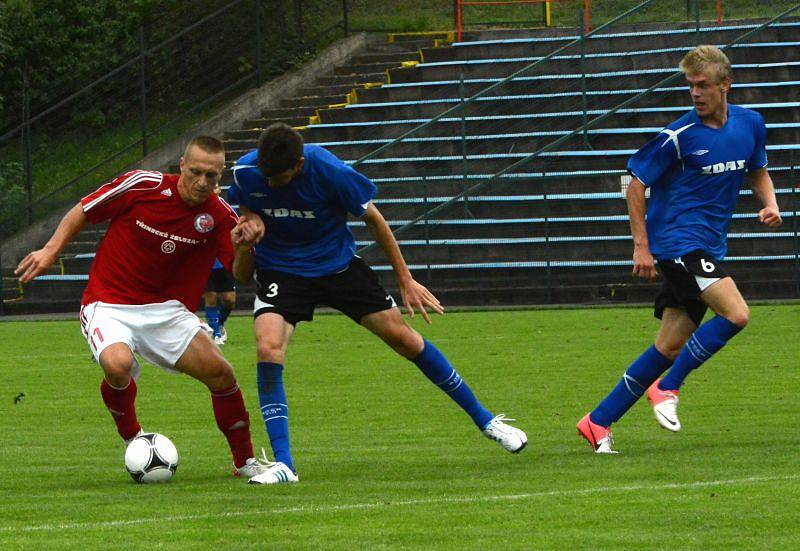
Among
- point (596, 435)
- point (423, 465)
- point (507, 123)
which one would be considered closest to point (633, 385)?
point (596, 435)

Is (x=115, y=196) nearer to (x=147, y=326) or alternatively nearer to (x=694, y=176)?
(x=147, y=326)

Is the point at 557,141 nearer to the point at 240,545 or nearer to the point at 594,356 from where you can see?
the point at 594,356

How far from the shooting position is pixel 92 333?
754cm

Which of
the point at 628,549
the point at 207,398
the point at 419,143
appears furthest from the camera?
the point at 419,143

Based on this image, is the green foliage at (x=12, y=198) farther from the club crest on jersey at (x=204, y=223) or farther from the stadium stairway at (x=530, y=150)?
the club crest on jersey at (x=204, y=223)

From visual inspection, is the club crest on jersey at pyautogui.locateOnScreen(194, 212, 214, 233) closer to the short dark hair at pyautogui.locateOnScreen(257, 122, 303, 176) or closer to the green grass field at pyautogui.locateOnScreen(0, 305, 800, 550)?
the short dark hair at pyautogui.locateOnScreen(257, 122, 303, 176)

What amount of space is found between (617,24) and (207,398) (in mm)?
18461

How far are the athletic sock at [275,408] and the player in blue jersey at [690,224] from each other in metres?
1.64

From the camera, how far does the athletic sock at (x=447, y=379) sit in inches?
311

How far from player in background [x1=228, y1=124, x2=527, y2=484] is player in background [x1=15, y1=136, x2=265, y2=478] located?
23 cm

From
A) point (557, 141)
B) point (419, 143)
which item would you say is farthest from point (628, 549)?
point (419, 143)

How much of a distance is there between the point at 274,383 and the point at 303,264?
631mm

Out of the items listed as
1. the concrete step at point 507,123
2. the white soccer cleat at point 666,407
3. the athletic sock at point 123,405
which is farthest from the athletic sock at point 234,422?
the concrete step at point 507,123

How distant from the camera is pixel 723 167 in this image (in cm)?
805
